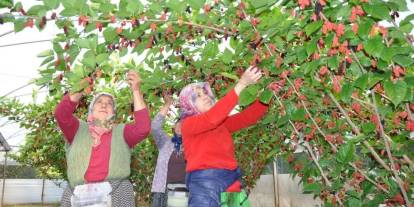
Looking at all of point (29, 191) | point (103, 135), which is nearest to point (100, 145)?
point (103, 135)

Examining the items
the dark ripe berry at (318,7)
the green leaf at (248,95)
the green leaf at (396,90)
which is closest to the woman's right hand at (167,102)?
the green leaf at (248,95)

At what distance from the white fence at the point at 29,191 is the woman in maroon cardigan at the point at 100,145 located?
23.0 meters

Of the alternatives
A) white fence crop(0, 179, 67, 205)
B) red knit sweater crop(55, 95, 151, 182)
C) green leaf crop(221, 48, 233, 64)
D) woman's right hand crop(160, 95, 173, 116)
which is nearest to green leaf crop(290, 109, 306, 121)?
green leaf crop(221, 48, 233, 64)

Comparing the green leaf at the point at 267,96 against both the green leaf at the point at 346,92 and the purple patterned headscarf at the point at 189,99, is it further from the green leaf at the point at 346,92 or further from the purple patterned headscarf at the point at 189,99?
the purple patterned headscarf at the point at 189,99

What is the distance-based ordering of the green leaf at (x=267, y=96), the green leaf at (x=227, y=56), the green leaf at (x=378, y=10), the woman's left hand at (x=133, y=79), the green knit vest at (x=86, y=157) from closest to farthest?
the green leaf at (x=378, y=10)
the green leaf at (x=267, y=96)
the green leaf at (x=227, y=56)
the woman's left hand at (x=133, y=79)
the green knit vest at (x=86, y=157)

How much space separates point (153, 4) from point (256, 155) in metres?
5.49

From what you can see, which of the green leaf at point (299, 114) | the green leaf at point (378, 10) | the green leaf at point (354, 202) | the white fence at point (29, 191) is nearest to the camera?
the green leaf at point (378, 10)

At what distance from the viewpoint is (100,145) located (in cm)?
307

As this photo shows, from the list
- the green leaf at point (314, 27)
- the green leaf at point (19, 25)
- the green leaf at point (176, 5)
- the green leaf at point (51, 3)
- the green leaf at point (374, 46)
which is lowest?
the green leaf at point (374, 46)

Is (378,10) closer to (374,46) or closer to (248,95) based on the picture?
(374,46)

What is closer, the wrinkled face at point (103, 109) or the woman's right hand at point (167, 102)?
the wrinkled face at point (103, 109)

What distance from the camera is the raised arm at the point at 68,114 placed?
2854 mm

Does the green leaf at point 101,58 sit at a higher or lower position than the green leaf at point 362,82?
higher

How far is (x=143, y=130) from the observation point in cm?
297
